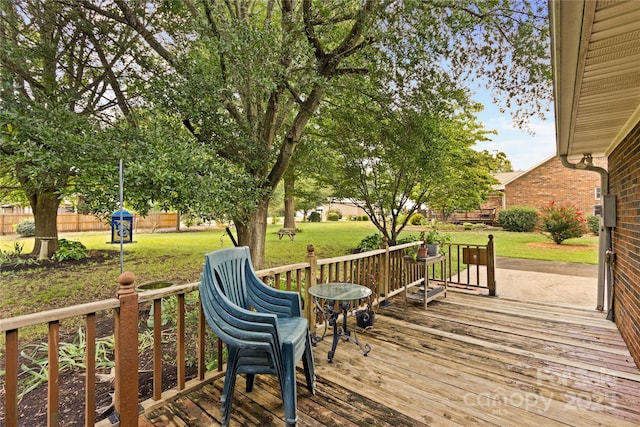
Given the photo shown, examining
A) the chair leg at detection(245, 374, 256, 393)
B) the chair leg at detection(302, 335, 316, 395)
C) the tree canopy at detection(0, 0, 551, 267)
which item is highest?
the tree canopy at detection(0, 0, 551, 267)

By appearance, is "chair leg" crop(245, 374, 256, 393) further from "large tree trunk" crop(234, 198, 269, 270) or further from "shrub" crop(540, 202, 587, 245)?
"shrub" crop(540, 202, 587, 245)

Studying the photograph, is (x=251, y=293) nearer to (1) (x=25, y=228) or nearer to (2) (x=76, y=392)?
(2) (x=76, y=392)

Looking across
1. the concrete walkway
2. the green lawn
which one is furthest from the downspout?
the green lawn

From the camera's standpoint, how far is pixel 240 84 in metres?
4.32

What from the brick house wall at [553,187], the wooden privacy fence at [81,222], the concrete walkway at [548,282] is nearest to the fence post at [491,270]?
the concrete walkway at [548,282]

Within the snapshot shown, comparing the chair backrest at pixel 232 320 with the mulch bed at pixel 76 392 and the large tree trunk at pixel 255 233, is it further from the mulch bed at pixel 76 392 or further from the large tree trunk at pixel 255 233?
the large tree trunk at pixel 255 233

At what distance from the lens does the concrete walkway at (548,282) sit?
5.20 meters

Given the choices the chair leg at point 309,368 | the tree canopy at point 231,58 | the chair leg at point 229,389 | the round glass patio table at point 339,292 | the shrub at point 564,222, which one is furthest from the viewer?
the shrub at point 564,222

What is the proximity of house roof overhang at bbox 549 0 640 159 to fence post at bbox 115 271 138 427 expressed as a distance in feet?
8.83

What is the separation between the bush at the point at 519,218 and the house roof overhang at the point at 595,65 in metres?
14.0

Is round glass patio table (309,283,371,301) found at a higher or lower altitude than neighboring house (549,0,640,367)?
lower

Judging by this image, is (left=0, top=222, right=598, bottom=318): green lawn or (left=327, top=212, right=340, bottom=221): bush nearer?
(left=0, top=222, right=598, bottom=318): green lawn

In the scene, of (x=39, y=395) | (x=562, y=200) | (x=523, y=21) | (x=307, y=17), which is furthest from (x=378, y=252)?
(x=562, y=200)

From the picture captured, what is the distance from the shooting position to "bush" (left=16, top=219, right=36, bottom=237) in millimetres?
9023
